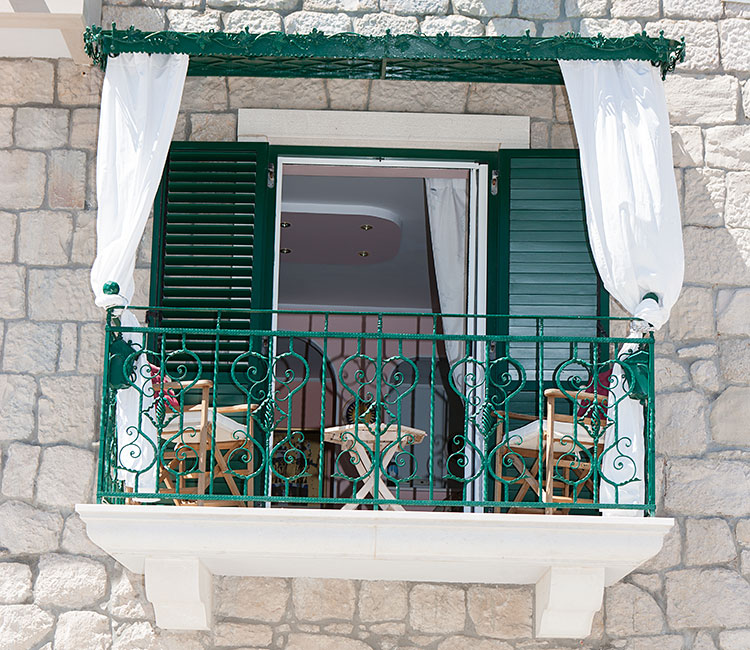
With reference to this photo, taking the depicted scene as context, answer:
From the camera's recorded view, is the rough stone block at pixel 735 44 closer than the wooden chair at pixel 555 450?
No

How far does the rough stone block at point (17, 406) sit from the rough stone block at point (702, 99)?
3.80 metres

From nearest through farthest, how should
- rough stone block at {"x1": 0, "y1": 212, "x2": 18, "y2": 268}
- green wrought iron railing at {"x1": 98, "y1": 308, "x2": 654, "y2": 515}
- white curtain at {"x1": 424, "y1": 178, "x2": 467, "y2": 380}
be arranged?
green wrought iron railing at {"x1": 98, "y1": 308, "x2": 654, "y2": 515} < rough stone block at {"x1": 0, "y1": 212, "x2": 18, "y2": 268} < white curtain at {"x1": 424, "y1": 178, "x2": 467, "y2": 380}

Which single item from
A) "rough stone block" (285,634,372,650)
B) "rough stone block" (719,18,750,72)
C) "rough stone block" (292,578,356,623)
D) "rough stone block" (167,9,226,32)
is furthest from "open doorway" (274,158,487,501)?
"rough stone block" (719,18,750,72)

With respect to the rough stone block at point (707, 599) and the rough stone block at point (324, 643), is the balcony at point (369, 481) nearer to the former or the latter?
the rough stone block at point (324, 643)

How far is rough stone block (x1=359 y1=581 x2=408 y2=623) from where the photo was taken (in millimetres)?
5535

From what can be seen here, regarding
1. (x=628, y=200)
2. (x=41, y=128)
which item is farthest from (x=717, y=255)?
(x=41, y=128)

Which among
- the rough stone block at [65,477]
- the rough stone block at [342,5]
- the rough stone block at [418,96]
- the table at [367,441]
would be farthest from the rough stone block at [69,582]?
the rough stone block at [342,5]

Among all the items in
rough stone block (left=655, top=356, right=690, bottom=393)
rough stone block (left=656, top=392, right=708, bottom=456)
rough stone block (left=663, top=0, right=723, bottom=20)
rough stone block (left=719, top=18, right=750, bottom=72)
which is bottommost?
rough stone block (left=656, top=392, right=708, bottom=456)

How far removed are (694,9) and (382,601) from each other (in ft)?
12.4

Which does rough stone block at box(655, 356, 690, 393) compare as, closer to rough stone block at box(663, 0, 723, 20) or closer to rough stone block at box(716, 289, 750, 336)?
rough stone block at box(716, 289, 750, 336)

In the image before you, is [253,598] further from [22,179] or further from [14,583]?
[22,179]

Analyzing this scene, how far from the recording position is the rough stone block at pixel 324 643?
5496 mm

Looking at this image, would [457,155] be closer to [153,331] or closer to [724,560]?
[153,331]

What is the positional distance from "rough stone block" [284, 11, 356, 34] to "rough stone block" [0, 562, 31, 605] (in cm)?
Answer: 326
